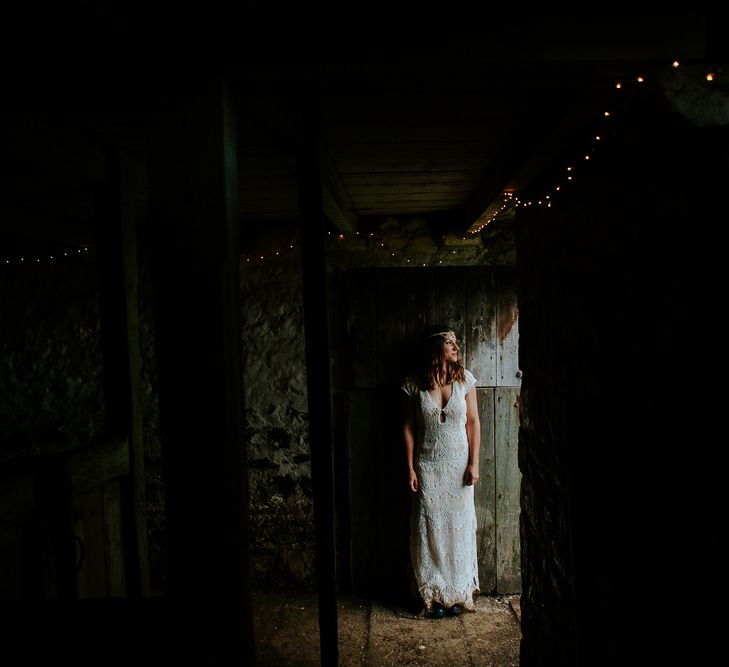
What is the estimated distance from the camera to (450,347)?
400 cm

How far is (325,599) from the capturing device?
1989 millimetres

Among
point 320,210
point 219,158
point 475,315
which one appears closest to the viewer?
point 219,158

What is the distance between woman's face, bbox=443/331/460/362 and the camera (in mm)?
3984

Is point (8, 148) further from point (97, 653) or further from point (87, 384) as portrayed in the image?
point (87, 384)

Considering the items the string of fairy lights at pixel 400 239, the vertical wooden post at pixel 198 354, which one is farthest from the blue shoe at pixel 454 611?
the vertical wooden post at pixel 198 354

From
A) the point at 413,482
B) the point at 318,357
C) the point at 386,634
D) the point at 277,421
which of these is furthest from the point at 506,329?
the point at 318,357

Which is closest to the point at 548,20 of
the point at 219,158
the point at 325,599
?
the point at 219,158

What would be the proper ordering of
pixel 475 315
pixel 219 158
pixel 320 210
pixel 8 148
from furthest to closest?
pixel 475 315 < pixel 8 148 < pixel 320 210 < pixel 219 158

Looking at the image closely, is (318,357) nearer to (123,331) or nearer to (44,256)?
(123,331)

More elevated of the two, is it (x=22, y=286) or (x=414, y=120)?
(x=414, y=120)

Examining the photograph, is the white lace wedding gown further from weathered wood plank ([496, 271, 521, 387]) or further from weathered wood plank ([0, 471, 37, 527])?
weathered wood plank ([0, 471, 37, 527])

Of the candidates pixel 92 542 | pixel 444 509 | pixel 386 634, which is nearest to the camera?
pixel 92 542

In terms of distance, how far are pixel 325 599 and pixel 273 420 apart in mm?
2382

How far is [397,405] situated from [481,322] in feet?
3.11
